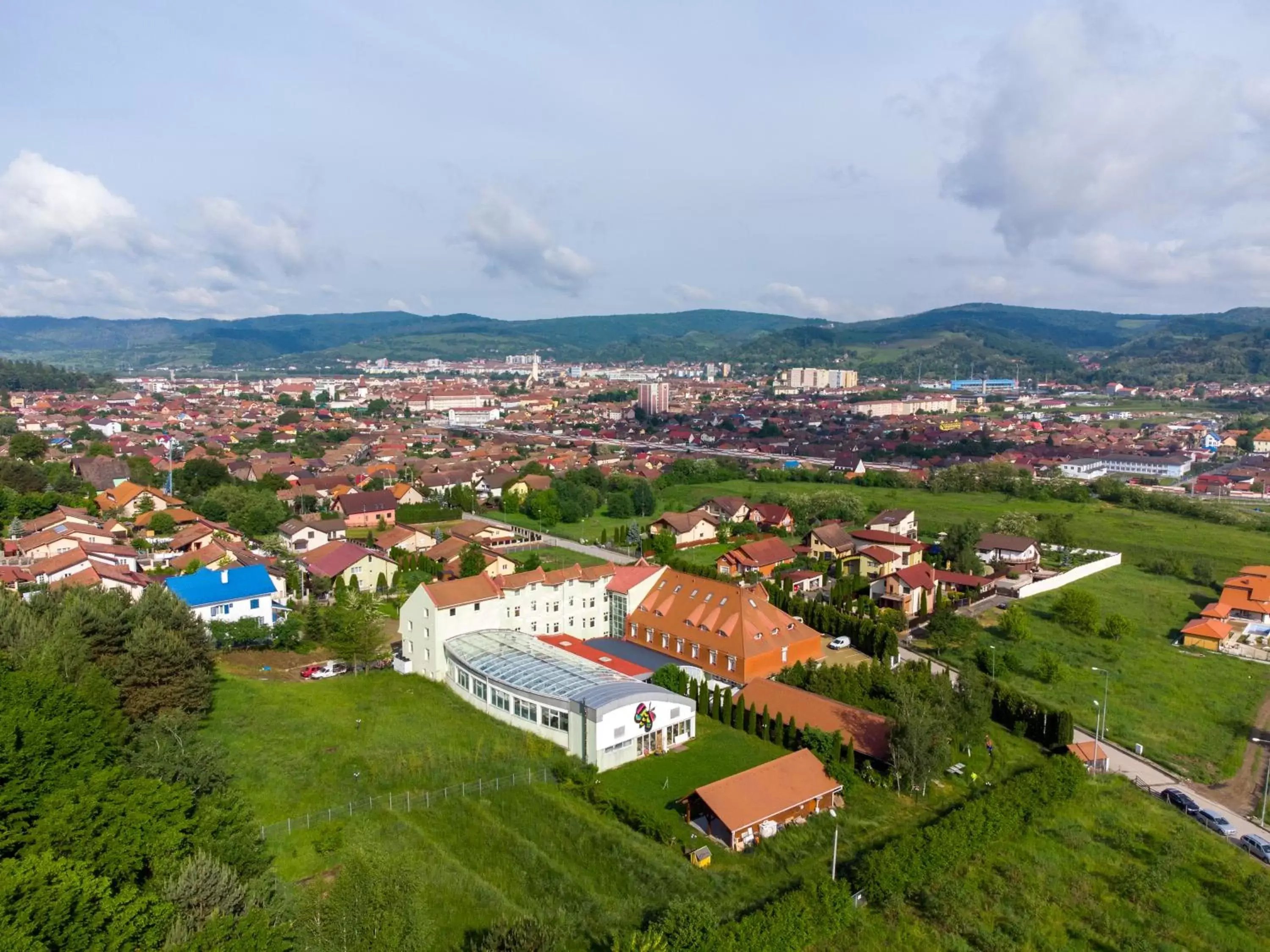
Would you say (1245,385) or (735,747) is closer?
(735,747)

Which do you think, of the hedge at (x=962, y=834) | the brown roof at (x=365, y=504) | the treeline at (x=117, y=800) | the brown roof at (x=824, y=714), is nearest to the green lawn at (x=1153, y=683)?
the hedge at (x=962, y=834)

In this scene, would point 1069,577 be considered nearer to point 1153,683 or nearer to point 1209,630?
point 1209,630

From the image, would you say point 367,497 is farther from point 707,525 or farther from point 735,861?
point 735,861

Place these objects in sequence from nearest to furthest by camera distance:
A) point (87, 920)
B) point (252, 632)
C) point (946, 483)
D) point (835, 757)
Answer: point (87, 920), point (835, 757), point (252, 632), point (946, 483)

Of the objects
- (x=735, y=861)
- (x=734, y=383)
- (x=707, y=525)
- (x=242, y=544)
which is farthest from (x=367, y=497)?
(x=734, y=383)

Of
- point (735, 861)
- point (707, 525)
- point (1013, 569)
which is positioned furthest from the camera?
point (707, 525)

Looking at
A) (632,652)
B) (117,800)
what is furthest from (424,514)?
(117,800)
